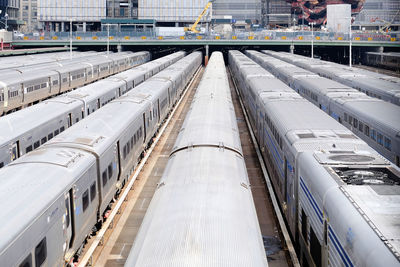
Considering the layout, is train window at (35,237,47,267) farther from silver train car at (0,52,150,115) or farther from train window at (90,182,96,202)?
silver train car at (0,52,150,115)

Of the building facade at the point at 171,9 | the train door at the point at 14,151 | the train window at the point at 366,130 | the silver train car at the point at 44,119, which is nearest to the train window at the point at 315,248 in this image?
the train window at the point at 366,130

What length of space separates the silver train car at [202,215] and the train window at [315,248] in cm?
188

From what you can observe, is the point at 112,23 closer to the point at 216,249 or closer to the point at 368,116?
the point at 368,116

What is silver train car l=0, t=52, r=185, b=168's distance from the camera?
1936cm

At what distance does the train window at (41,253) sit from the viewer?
1220cm

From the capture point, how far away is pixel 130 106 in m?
27.1

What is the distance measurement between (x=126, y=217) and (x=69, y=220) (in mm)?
6863

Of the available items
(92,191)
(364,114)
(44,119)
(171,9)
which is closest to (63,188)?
(92,191)

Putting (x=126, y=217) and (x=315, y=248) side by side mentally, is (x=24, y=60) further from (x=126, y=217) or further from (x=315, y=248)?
(x=315, y=248)

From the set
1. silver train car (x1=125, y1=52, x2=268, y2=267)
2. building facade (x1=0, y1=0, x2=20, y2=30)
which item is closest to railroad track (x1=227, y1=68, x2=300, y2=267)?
silver train car (x1=125, y1=52, x2=268, y2=267)

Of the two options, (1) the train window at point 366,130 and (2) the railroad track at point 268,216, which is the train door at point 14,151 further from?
(1) the train window at point 366,130

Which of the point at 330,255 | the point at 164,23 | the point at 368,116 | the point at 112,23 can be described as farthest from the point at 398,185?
the point at 164,23

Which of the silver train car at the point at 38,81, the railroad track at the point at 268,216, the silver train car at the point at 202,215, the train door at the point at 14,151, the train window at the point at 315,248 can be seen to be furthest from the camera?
the silver train car at the point at 38,81

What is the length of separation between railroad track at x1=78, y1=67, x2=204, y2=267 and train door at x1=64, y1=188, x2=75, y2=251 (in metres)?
1.81
